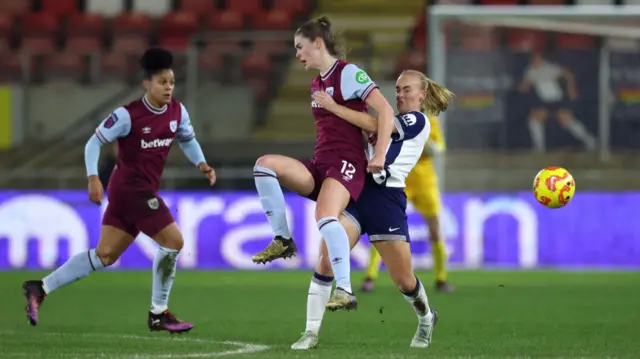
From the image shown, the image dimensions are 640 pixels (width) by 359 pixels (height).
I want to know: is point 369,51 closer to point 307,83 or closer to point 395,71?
point 395,71

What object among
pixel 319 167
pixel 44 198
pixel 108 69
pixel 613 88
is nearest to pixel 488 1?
pixel 613 88

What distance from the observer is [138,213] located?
30.2ft

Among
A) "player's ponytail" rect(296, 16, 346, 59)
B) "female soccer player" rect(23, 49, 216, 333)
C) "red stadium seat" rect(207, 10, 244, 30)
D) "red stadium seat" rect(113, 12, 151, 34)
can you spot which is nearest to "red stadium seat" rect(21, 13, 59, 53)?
"red stadium seat" rect(113, 12, 151, 34)

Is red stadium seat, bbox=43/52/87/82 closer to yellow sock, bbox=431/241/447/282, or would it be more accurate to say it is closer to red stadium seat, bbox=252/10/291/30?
red stadium seat, bbox=252/10/291/30

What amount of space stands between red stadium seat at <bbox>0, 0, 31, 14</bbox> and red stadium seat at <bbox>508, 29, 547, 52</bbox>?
9.54 metres

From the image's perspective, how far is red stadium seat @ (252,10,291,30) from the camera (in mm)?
21703

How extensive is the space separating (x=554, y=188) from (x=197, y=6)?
1501 cm

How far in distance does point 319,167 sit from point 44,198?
10002 mm

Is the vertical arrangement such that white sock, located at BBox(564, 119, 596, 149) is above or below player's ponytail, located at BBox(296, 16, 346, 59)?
below

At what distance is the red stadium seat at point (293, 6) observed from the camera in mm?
22344

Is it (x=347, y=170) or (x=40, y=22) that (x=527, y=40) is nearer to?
(x=40, y=22)

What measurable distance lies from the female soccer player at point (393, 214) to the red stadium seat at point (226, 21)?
14.1 metres

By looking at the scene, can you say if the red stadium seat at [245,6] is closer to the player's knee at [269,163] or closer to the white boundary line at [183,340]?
the white boundary line at [183,340]

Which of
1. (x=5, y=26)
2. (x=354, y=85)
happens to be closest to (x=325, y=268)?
(x=354, y=85)
